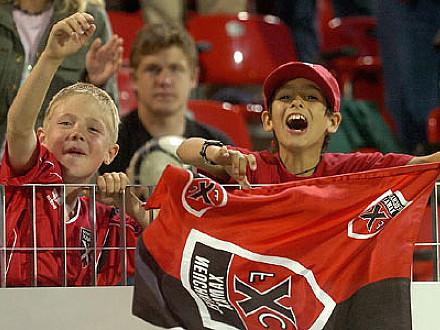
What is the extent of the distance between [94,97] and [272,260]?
380mm

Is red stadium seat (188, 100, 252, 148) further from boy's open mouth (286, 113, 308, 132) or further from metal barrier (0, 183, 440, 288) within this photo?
metal barrier (0, 183, 440, 288)

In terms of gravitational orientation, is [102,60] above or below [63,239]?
above

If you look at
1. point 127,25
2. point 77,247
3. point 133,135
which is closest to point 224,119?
point 127,25

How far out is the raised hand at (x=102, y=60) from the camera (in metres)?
1.82

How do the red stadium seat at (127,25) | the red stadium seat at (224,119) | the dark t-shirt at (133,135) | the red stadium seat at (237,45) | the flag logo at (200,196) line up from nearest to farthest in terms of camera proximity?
the flag logo at (200,196), the dark t-shirt at (133,135), the red stadium seat at (224,119), the red stadium seat at (127,25), the red stadium seat at (237,45)

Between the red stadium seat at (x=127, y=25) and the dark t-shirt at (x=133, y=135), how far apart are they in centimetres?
39

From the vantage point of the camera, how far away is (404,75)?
289cm

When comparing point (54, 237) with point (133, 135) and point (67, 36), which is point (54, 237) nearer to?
point (67, 36)

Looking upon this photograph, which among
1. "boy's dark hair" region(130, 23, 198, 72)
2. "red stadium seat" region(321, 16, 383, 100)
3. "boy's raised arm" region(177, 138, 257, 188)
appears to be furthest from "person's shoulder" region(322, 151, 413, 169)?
"red stadium seat" region(321, 16, 383, 100)

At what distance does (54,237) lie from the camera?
63.0 inches

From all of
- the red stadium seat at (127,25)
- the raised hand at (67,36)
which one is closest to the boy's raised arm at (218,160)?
the raised hand at (67,36)

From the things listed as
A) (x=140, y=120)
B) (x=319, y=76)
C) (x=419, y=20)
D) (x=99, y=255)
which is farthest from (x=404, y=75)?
(x=99, y=255)

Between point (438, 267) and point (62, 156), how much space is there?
54cm

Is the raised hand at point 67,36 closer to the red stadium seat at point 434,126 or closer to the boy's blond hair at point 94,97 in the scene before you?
the boy's blond hair at point 94,97
